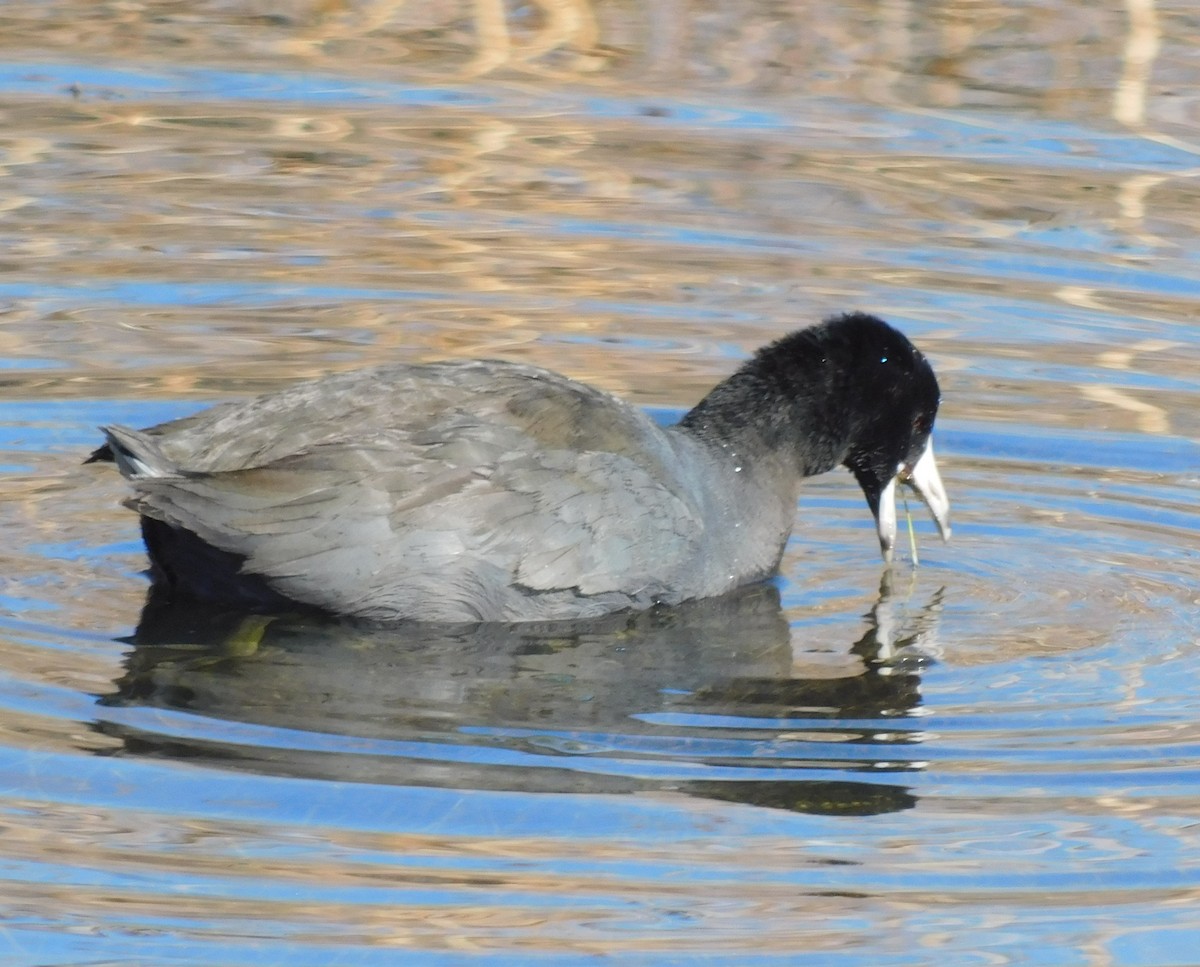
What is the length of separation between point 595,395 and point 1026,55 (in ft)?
19.2

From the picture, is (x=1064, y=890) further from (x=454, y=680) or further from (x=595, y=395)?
(x=595, y=395)

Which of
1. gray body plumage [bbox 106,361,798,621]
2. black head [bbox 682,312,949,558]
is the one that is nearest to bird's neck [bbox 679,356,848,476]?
black head [bbox 682,312,949,558]

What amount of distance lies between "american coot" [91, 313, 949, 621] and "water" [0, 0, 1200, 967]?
140 mm

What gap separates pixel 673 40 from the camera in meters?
11.1

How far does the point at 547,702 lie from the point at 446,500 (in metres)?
0.56

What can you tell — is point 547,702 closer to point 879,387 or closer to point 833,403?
point 833,403

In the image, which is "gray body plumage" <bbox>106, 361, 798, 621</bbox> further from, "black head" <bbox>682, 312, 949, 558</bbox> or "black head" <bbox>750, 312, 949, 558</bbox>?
"black head" <bbox>750, 312, 949, 558</bbox>

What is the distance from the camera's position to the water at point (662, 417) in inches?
Result: 159

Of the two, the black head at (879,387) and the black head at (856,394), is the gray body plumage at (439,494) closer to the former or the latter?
the black head at (856,394)

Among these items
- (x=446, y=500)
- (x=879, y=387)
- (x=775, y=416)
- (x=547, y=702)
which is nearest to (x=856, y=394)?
(x=879, y=387)

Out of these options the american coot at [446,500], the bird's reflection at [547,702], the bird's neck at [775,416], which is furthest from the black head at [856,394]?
the bird's reflection at [547,702]

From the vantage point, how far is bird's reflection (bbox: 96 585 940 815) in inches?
179

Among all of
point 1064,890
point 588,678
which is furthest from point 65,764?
point 1064,890

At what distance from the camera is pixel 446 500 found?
5281 millimetres
